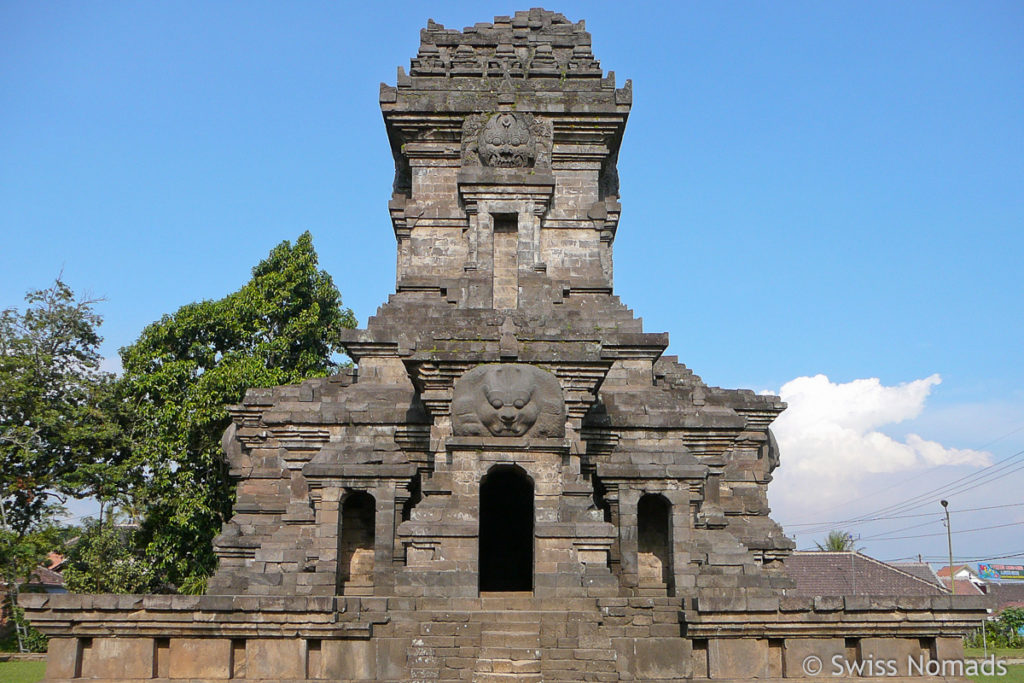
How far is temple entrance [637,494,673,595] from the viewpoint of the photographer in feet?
54.4

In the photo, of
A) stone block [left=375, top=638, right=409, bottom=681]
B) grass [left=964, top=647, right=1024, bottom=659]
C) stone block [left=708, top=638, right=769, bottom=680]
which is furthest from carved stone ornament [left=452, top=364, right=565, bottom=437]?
grass [left=964, top=647, right=1024, bottom=659]

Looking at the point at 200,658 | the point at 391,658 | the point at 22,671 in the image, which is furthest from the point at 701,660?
the point at 22,671

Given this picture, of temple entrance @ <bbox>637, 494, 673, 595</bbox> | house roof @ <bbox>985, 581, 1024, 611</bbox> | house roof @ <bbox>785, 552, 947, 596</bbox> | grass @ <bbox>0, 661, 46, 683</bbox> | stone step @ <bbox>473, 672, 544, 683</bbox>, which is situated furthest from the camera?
house roof @ <bbox>985, 581, 1024, 611</bbox>

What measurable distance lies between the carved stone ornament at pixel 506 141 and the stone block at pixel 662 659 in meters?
10.8

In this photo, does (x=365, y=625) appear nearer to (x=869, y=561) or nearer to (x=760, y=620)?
(x=760, y=620)

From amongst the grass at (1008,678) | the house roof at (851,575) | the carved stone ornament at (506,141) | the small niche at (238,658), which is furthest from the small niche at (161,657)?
the house roof at (851,575)

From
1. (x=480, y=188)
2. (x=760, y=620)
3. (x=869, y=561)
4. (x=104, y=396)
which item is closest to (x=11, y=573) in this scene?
(x=104, y=396)

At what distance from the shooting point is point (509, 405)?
13.8m

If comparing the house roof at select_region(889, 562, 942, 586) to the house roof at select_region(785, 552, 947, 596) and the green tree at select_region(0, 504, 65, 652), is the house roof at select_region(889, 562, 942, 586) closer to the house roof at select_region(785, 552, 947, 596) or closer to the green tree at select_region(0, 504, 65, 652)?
the house roof at select_region(785, 552, 947, 596)

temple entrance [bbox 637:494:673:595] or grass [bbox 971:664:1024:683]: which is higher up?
temple entrance [bbox 637:494:673:595]

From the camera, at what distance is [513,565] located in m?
19.4

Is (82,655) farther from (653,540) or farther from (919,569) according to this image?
(919,569)

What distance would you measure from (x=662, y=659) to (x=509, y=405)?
417cm

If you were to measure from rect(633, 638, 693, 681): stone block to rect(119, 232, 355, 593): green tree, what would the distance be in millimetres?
18983
